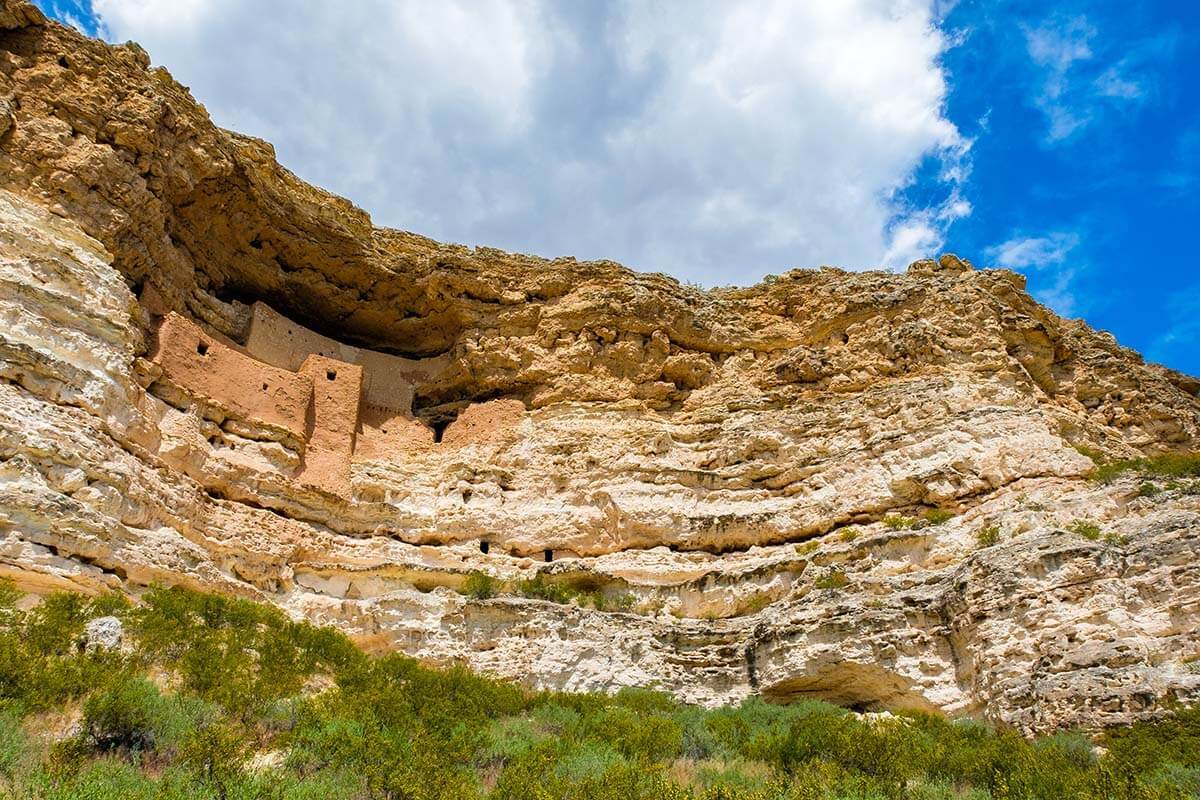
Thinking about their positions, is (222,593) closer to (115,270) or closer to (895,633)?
(115,270)

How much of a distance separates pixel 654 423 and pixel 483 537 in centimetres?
462

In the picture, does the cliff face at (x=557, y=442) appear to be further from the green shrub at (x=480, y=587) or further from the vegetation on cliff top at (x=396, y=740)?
the vegetation on cliff top at (x=396, y=740)

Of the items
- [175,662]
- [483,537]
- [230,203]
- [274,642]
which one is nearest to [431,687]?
[274,642]

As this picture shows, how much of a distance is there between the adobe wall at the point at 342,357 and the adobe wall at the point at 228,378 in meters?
1.70

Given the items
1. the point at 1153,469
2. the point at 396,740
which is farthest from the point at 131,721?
the point at 1153,469

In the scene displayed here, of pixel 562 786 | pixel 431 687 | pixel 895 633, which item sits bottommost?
pixel 562 786

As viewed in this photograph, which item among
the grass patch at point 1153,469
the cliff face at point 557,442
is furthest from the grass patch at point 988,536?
the grass patch at point 1153,469

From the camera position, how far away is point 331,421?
719 inches

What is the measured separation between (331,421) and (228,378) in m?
2.21

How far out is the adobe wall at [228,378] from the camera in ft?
53.5

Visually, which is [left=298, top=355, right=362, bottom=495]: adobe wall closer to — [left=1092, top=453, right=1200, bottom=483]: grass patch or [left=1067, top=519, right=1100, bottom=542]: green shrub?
[left=1067, top=519, right=1100, bottom=542]: green shrub

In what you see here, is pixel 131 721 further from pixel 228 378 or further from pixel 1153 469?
pixel 1153 469

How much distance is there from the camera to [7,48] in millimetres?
15891

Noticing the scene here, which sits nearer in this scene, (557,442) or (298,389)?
(298,389)
